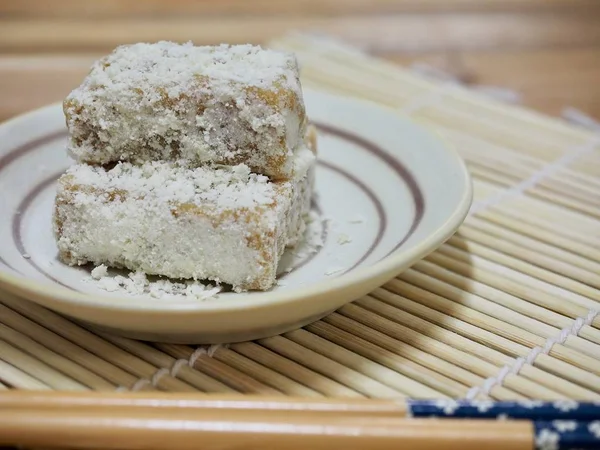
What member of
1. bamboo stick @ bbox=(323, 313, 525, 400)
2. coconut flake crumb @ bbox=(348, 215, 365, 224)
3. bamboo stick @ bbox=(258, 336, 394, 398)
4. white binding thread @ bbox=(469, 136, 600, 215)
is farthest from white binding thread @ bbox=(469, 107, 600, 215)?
bamboo stick @ bbox=(258, 336, 394, 398)

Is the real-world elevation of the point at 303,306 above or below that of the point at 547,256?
above

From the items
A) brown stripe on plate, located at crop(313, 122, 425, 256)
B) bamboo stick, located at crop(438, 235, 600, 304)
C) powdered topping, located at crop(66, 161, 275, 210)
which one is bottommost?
bamboo stick, located at crop(438, 235, 600, 304)

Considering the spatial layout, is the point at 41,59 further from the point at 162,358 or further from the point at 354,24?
the point at 162,358

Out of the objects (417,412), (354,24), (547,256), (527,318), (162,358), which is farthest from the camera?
(354,24)

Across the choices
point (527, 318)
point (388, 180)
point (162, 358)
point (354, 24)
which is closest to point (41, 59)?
point (354, 24)

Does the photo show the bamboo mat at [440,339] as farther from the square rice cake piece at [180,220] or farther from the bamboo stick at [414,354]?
the square rice cake piece at [180,220]

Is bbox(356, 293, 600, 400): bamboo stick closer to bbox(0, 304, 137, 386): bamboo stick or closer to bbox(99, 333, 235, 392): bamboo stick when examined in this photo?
bbox(99, 333, 235, 392): bamboo stick
